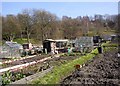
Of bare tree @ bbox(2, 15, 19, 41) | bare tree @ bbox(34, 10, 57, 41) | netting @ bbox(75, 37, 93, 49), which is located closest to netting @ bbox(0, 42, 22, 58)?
netting @ bbox(75, 37, 93, 49)

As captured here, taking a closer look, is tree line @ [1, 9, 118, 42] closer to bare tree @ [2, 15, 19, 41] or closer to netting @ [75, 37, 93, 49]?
bare tree @ [2, 15, 19, 41]

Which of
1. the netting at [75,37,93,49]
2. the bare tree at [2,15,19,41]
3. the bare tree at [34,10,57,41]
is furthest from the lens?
the bare tree at [34,10,57,41]

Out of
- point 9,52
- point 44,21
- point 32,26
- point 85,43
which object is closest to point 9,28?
point 32,26

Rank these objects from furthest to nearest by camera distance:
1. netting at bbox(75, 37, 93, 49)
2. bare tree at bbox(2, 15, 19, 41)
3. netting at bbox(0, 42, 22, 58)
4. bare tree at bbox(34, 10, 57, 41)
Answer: bare tree at bbox(34, 10, 57, 41)
bare tree at bbox(2, 15, 19, 41)
netting at bbox(75, 37, 93, 49)
netting at bbox(0, 42, 22, 58)

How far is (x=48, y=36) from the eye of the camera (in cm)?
6862

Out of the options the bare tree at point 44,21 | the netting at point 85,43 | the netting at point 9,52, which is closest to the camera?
the netting at point 9,52

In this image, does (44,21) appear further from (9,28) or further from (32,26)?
(9,28)

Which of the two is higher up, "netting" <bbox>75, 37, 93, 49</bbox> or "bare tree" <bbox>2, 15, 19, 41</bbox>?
"bare tree" <bbox>2, 15, 19, 41</bbox>

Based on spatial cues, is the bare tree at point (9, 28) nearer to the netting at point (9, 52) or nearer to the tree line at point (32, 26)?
the tree line at point (32, 26)

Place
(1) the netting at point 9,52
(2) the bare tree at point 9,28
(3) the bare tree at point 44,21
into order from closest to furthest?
(1) the netting at point 9,52 → (2) the bare tree at point 9,28 → (3) the bare tree at point 44,21

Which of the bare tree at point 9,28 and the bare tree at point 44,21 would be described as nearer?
the bare tree at point 9,28

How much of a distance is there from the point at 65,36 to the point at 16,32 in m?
17.9

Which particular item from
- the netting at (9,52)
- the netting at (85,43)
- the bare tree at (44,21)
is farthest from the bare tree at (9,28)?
the netting at (9,52)

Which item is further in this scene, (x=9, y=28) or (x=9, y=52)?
(x=9, y=28)
